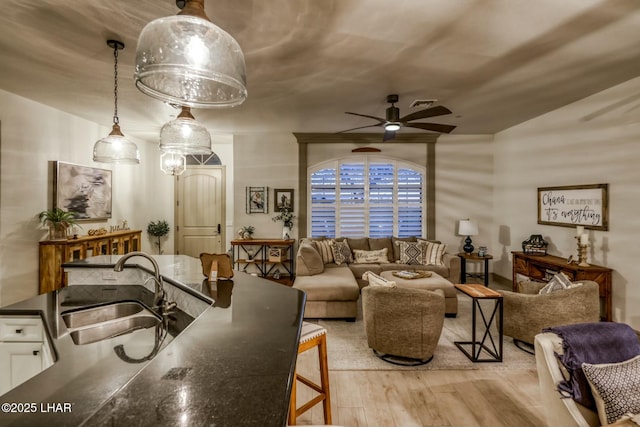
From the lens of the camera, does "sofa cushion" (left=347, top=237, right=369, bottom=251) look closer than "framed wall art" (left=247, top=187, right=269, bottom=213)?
Yes

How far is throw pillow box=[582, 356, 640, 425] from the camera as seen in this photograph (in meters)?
1.35

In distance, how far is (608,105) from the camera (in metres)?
3.67

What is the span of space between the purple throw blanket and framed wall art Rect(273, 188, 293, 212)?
4854mm

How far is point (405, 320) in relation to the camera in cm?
272

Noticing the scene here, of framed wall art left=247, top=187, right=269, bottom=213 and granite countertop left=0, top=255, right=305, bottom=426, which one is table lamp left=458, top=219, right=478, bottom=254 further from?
granite countertop left=0, top=255, right=305, bottom=426

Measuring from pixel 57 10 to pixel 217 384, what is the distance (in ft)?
9.36

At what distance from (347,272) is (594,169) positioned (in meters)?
3.47

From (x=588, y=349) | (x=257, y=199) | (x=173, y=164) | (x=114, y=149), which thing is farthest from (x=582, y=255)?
(x=114, y=149)

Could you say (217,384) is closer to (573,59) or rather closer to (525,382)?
(525,382)

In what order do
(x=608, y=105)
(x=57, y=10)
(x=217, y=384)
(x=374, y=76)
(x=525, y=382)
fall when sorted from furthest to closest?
(x=608, y=105), (x=374, y=76), (x=525, y=382), (x=57, y=10), (x=217, y=384)

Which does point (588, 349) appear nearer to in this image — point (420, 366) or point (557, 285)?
point (420, 366)

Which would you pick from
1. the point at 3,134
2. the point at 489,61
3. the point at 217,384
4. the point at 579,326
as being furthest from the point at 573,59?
the point at 3,134

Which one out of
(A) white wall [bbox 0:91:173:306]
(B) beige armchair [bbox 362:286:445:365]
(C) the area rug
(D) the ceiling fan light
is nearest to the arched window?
(D) the ceiling fan light

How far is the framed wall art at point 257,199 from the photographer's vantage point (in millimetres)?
6035
